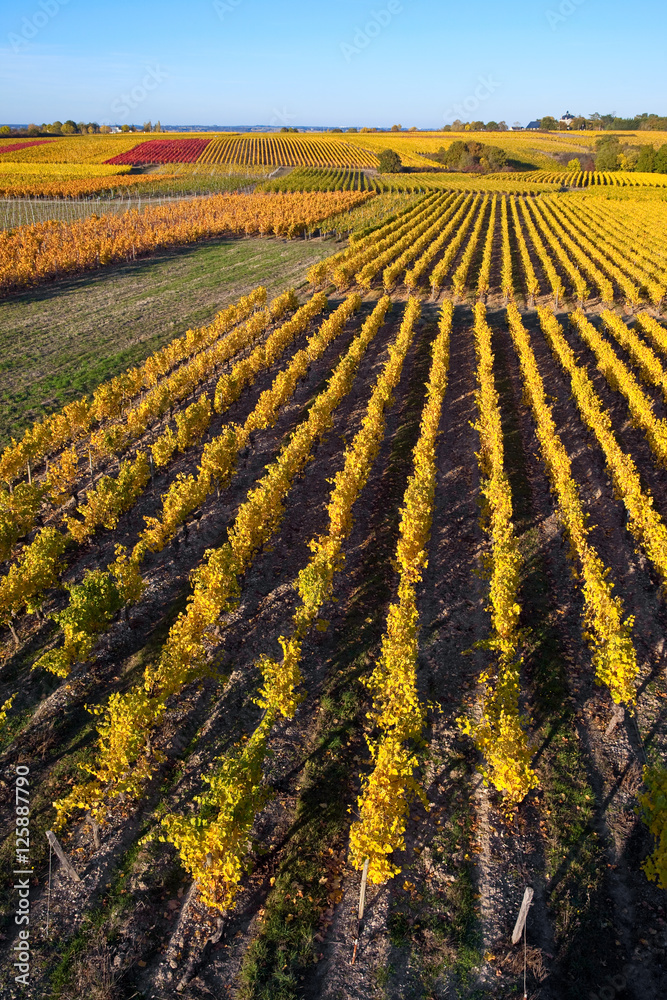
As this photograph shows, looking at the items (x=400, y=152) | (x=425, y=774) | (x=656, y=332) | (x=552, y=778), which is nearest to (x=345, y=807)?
(x=425, y=774)

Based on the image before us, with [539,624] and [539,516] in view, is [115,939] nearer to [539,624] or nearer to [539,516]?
[539,624]

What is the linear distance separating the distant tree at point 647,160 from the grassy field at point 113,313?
99.7 meters

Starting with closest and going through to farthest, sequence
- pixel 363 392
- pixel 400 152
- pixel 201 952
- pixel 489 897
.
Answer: pixel 201 952, pixel 489 897, pixel 363 392, pixel 400 152

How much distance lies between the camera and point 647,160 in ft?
381

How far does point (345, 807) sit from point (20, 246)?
5896 cm

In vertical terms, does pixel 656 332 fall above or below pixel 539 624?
above

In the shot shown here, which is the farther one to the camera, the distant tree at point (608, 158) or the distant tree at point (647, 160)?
the distant tree at point (608, 158)

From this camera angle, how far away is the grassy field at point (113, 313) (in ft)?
95.9

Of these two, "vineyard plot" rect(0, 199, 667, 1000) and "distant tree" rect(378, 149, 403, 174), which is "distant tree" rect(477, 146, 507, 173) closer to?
"distant tree" rect(378, 149, 403, 174)

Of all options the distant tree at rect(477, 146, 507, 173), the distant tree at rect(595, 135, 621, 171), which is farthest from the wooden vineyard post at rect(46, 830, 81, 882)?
the distant tree at rect(595, 135, 621, 171)

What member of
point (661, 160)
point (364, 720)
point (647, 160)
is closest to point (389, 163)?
point (647, 160)

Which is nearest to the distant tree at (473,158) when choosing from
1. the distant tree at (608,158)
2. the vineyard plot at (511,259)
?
the distant tree at (608,158)

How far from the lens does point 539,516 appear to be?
64.8 feet

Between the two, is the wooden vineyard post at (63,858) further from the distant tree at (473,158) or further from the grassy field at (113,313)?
the distant tree at (473,158)
